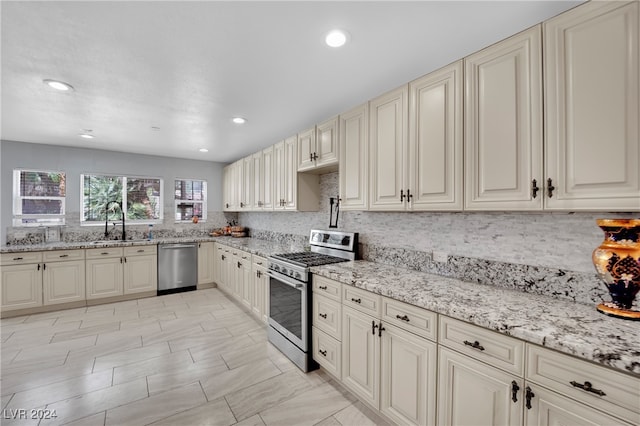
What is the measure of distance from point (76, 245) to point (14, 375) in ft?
7.08

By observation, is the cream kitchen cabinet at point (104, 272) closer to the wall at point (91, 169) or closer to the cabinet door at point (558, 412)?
the wall at point (91, 169)

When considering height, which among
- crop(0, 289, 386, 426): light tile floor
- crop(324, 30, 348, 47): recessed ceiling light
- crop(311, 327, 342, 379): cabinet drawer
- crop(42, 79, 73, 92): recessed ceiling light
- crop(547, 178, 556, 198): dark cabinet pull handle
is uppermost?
crop(42, 79, 73, 92): recessed ceiling light

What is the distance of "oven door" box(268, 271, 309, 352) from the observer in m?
2.53

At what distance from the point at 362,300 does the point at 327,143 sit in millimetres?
1643

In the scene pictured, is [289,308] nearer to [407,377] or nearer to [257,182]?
[407,377]

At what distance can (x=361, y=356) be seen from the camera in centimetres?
203

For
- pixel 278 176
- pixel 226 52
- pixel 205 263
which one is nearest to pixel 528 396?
pixel 226 52

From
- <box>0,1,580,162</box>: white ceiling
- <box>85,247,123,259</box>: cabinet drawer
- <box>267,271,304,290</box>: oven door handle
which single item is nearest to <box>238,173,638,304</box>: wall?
<box>267,271,304,290</box>: oven door handle

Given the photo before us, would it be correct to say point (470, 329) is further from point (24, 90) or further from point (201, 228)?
point (201, 228)

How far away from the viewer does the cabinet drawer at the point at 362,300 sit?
1.91m

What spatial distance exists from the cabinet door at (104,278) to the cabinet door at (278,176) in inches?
111

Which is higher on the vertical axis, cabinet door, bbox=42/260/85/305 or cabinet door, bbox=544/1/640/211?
cabinet door, bbox=544/1/640/211

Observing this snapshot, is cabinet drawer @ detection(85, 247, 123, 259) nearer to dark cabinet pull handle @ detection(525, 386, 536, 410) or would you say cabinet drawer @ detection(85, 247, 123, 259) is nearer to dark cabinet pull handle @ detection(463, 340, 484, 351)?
dark cabinet pull handle @ detection(463, 340, 484, 351)

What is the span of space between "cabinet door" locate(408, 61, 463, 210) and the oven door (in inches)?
51.4
